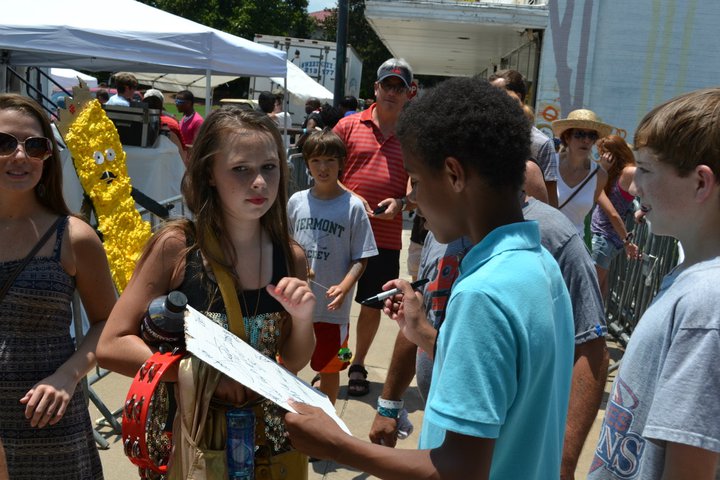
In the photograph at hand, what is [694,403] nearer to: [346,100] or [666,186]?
[666,186]

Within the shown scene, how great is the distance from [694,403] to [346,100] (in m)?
13.4

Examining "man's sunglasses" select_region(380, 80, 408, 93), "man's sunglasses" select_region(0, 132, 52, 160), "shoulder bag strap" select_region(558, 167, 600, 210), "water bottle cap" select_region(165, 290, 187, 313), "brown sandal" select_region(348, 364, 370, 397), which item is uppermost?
"man's sunglasses" select_region(380, 80, 408, 93)

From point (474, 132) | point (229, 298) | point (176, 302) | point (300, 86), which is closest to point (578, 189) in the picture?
point (229, 298)

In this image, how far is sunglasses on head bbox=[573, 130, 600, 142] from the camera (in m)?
6.13

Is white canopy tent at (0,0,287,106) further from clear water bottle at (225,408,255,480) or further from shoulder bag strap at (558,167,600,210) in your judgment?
clear water bottle at (225,408,255,480)

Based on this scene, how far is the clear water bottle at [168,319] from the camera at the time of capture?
2.16m

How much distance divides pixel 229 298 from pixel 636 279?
5.85 meters

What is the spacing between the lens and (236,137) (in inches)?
97.4

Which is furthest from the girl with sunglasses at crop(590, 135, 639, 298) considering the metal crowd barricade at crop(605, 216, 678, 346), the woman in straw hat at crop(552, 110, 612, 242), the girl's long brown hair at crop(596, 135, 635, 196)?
the woman in straw hat at crop(552, 110, 612, 242)

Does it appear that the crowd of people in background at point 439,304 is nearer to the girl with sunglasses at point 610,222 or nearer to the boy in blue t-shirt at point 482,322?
the boy in blue t-shirt at point 482,322

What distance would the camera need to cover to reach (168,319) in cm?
216

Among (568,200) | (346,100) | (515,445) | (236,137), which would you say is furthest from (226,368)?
(346,100)

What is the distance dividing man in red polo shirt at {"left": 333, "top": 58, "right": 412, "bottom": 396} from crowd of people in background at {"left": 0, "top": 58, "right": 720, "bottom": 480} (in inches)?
43.6

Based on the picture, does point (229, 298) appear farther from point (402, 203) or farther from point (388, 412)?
point (402, 203)
